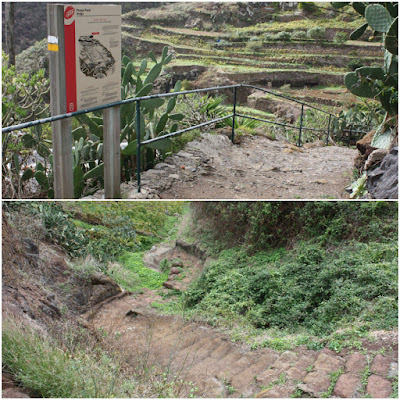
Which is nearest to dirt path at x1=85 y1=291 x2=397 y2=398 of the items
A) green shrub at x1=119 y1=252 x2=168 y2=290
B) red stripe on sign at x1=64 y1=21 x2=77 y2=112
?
green shrub at x1=119 y1=252 x2=168 y2=290

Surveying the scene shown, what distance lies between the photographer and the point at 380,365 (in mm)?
3664

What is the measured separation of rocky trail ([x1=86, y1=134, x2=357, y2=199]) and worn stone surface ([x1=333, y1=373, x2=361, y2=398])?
2.36 m

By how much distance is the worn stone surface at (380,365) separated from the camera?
3.59 metres

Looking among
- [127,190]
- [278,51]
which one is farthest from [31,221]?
[278,51]

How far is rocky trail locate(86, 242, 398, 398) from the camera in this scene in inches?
140

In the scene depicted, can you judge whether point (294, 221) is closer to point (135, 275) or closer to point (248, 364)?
point (135, 275)

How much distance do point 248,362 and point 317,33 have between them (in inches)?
1444

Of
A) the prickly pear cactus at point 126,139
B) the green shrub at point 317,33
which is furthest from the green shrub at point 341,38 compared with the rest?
the prickly pear cactus at point 126,139

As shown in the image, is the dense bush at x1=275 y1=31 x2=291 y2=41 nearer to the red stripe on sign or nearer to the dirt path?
the dirt path

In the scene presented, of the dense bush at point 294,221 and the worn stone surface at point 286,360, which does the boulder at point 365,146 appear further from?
the worn stone surface at point 286,360

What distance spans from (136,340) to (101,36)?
318 cm

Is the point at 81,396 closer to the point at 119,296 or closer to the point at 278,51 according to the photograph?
the point at 119,296

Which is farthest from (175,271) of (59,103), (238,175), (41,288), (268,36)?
(268,36)

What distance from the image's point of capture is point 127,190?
485 centimetres
